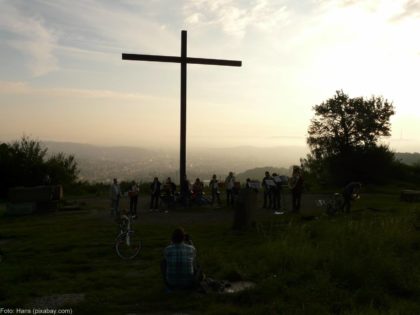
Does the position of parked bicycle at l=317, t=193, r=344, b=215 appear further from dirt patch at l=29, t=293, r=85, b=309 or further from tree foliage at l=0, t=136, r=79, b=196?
tree foliage at l=0, t=136, r=79, b=196

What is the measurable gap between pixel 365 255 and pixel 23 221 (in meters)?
16.7

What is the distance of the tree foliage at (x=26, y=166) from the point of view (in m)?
34.9

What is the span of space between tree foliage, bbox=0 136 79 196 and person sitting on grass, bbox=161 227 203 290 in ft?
89.8

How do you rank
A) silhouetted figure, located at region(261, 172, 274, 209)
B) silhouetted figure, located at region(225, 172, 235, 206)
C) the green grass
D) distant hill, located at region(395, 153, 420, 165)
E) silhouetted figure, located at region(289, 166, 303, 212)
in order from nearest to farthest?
the green grass
silhouetted figure, located at region(289, 166, 303, 212)
silhouetted figure, located at region(261, 172, 274, 209)
silhouetted figure, located at region(225, 172, 235, 206)
distant hill, located at region(395, 153, 420, 165)

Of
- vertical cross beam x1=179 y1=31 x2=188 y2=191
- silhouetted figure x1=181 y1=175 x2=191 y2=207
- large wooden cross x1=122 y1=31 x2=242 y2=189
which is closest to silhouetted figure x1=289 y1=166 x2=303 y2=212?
vertical cross beam x1=179 y1=31 x2=188 y2=191

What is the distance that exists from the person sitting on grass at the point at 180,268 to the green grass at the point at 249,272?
26cm

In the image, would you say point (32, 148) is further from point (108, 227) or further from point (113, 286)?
point (113, 286)

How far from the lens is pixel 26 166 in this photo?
35.2 m

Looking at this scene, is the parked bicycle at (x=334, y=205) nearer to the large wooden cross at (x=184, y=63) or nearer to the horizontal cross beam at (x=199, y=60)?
the large wooden cross at (x=184, y=63)

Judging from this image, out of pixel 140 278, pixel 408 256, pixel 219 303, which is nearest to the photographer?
pixel 219 303

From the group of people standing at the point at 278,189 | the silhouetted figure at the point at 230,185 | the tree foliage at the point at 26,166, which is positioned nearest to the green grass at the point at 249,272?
the group of people standing at the point at 278,189

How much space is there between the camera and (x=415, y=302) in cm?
800

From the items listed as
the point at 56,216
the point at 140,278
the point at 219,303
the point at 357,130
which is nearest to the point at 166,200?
the point at 56,216

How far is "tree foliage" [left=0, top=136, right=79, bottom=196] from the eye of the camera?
115 ft
